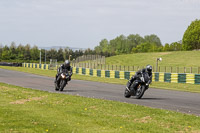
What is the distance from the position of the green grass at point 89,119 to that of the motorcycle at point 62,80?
295 inches

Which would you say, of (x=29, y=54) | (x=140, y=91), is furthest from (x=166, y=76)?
(x=29, y=54)

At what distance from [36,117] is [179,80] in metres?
26.2

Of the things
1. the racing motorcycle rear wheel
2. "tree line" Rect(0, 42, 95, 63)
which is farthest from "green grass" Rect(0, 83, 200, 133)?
"tree line" Rect(0, 42, 95, 63)

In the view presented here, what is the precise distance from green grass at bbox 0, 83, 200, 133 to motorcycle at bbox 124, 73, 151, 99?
3.79m

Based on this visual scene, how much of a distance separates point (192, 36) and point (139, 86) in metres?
110

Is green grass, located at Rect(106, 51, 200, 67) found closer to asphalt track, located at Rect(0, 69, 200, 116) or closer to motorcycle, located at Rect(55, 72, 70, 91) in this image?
asphalt track, located at Rect(0, 69, 200, 116)

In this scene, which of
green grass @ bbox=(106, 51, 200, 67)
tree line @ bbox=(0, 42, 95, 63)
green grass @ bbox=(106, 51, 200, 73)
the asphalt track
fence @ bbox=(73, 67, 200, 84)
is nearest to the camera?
the asphalt track

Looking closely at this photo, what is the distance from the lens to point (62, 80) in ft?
71.8

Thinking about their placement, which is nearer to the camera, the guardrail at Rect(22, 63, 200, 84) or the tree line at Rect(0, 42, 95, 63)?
the guardrail at Rect(22, 63, 200, 84)

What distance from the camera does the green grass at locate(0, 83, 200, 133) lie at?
29.3 ft

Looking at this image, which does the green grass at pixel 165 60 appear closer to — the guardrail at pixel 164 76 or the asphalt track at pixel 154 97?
the guardrail at pixel 164 76

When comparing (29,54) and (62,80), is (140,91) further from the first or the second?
(29,54)

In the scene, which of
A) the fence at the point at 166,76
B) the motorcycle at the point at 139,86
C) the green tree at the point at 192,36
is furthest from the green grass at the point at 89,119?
the green tree at the point at 192,36

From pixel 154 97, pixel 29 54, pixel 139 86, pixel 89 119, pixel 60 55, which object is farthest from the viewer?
pixel 60 55
